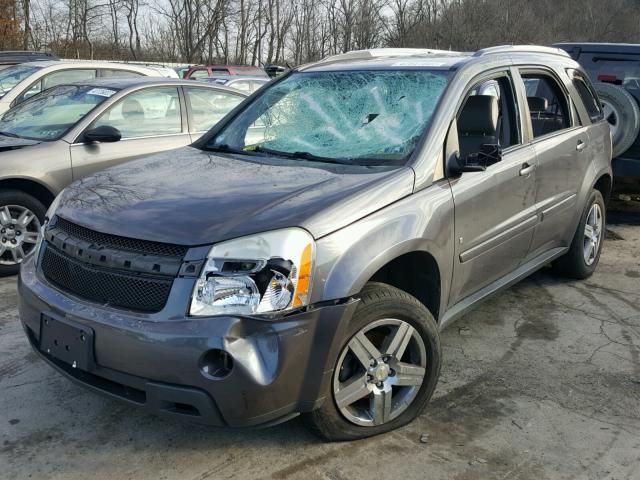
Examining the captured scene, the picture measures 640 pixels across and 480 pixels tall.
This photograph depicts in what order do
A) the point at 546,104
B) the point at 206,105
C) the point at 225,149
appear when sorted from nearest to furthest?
the point at 225,149, the point at 546,104, the point at 206,105

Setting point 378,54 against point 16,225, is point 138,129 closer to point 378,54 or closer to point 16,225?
point 16,225

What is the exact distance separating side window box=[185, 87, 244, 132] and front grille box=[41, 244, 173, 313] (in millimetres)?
3795

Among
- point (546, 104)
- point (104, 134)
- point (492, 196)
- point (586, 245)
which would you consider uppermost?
point (546, 104)

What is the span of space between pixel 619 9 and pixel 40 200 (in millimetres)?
52061

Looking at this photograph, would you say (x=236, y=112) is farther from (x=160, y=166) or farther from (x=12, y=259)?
(x=12, y=259)

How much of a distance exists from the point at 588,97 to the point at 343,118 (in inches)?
100

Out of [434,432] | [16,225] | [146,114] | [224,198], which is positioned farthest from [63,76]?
[434,432]

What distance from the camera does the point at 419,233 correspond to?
3.16m

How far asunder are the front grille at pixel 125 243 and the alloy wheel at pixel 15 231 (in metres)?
2.68

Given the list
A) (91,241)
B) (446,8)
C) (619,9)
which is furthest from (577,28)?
(91,241)

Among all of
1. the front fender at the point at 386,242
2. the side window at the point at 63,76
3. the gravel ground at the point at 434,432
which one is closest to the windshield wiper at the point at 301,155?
the front fender at the point at 386,242

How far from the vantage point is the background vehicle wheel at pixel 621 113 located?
21.5 ft

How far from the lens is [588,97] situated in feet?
17.4

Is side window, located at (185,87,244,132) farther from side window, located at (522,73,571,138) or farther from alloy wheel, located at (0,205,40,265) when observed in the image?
side window, located at (522,73,571,138)
